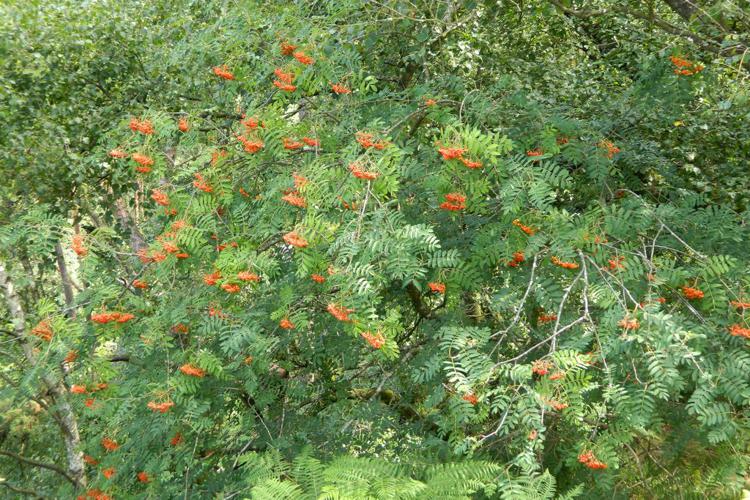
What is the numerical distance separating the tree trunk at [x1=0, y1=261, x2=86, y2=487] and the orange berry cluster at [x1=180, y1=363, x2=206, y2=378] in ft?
7.04

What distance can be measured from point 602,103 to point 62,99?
3953 mm

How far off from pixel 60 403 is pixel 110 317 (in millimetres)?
2469

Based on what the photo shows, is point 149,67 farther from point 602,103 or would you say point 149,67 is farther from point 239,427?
point 602,103

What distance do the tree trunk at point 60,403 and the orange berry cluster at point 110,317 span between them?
6.47 ft

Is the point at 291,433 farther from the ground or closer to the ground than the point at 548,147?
closer to the ground

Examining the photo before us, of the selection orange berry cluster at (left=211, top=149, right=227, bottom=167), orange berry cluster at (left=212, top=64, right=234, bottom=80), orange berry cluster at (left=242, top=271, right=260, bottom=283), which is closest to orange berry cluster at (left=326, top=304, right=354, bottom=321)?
orange berry cluster at (left=242, top=271, right=260, bottom=283)

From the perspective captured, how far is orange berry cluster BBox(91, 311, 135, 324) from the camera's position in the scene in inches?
147

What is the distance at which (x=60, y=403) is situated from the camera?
19.1ft

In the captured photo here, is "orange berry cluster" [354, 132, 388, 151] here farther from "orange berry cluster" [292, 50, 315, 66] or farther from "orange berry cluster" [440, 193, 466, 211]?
"orange berry cluster" [292, 50, 315, 66]

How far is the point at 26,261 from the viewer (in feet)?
22.4

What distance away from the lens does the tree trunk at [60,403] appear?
5801 millimetres

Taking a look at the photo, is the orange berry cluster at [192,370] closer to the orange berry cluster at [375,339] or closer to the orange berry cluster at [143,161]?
the orange berry cluster at [143,161]

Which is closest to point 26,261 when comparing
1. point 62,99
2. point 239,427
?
point 62,99

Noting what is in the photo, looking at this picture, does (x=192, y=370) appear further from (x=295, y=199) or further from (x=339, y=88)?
(x=339, y=88)
